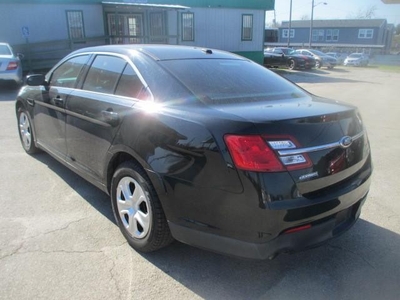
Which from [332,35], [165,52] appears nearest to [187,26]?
[165,52]

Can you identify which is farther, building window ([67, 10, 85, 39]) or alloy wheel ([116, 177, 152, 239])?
building window ([67, 10, 85, 39])

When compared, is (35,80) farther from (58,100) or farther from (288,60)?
(288,60)

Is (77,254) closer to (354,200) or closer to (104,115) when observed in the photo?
(104,115)

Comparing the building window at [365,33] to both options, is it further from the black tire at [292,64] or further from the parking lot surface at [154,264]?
the parking lot surface at [154,264]

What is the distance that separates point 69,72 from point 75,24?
16393 mm

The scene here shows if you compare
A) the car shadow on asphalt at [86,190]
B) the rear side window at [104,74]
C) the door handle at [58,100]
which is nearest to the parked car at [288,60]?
the car shadow on asphalt at [86,190]

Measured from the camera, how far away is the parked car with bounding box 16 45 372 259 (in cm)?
224

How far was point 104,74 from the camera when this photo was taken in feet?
11.6

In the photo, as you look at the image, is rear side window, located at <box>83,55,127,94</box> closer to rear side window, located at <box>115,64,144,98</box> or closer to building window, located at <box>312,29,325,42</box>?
rear side window, located at <box>115,64,144,98</box>

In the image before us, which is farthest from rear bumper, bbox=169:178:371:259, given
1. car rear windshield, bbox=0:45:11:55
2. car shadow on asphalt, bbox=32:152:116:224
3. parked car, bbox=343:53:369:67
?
parked car, bbox=343:53:369:67

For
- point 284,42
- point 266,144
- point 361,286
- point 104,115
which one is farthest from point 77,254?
point 284,42

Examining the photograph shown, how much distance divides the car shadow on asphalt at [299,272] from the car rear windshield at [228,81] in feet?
4.14

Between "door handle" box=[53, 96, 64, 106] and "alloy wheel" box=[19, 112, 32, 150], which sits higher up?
"door handle" box=[53, 96, 64, 106]

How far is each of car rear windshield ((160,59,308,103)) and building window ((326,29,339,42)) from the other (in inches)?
2614
